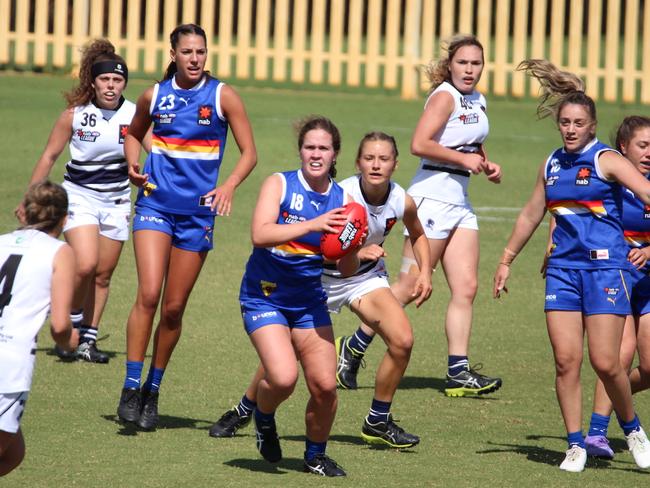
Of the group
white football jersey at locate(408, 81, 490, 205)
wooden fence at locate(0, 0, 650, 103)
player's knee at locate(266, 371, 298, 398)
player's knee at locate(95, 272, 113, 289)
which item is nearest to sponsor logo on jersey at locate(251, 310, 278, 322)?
player's knee at locate(266, 371, 298, 398)

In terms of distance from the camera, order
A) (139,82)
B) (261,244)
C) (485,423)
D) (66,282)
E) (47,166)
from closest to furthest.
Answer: (66,282), (261,244), (485,423), (47,166), (139,82)

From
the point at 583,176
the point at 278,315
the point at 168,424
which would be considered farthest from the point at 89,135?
the point at 583,176

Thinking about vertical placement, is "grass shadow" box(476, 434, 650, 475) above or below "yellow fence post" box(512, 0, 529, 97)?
below

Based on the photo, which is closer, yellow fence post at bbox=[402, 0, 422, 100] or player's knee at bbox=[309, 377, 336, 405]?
player's knee at bbox=[309, 377, 336, 405]

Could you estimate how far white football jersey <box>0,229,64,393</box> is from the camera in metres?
5.45

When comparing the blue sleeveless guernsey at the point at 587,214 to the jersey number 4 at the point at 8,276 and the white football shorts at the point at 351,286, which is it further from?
the jersey number 4 at the point at 8,276

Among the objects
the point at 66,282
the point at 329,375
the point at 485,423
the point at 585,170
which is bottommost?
the point at 485,423

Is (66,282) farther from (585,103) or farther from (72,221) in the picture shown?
(72,221)

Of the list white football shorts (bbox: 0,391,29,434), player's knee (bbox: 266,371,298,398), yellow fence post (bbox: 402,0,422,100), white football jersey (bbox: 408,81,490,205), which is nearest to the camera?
white football shorts (bbox: 0,391,29,434)

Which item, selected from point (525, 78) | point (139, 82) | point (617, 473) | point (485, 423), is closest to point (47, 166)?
point (485, 423)

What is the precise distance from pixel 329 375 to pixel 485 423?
191cm

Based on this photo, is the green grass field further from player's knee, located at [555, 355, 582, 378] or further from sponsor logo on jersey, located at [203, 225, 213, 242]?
sponsor logo on jersey, located at [203, 225, 213, 242]

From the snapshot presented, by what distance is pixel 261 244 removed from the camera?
6438mm

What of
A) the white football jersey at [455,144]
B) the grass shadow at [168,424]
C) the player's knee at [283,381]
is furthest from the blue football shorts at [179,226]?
the white football jersey at [455,144]
